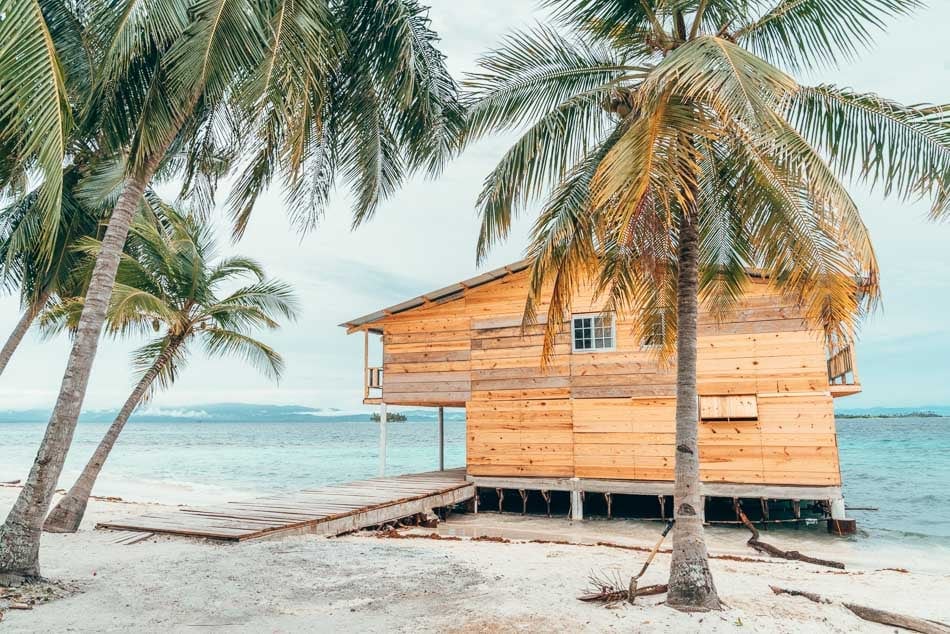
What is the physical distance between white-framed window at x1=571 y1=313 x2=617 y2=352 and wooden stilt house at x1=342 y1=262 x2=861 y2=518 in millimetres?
28

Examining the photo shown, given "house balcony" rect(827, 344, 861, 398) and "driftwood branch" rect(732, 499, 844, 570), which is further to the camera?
"house balcony" rect(827, 344, 861, 398)

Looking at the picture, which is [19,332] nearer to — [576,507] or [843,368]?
[576,507]

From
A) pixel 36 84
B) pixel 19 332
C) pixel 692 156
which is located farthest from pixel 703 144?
pixel 19 332

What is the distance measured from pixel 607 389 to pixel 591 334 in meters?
1.36

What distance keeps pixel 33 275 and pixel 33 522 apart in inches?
302

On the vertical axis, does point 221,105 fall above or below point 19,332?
above

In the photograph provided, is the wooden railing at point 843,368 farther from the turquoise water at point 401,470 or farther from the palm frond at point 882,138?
the palm frond at point 882,138

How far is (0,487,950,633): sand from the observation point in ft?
16.3

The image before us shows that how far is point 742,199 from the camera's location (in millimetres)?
6094

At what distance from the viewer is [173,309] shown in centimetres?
1099

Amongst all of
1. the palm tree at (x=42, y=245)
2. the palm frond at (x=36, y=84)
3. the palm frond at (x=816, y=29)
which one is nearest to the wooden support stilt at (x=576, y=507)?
the palm frond at (x=816, y=29)

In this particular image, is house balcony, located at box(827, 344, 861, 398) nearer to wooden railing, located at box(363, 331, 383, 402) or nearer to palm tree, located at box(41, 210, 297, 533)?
wooden railing, located at box(363, 331, 383, 402)

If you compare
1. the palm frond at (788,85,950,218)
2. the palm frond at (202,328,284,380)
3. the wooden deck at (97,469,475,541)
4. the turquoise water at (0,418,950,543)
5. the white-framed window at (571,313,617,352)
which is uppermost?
the palm frond at (788,85,950,218)

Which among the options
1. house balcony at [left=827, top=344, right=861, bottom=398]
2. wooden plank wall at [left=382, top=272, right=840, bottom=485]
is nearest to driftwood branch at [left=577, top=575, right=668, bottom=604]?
wooden plank wall at [left=382, top=272, right=840, bottom=485]
